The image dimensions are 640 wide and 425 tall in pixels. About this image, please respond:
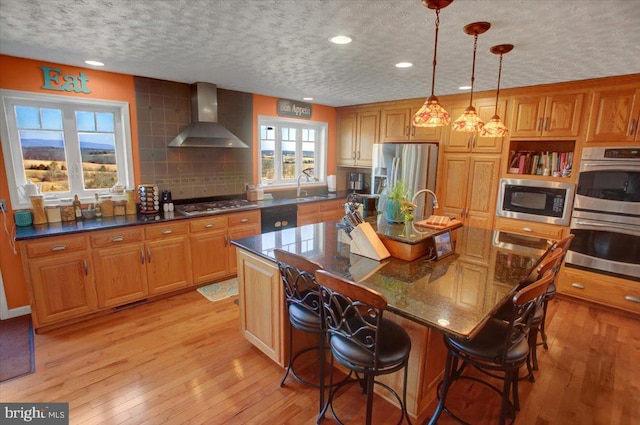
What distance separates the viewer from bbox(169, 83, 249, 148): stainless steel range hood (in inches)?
144

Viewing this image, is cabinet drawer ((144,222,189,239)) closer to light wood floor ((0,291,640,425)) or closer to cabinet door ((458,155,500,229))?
light wood floor ((0,291,640,425))

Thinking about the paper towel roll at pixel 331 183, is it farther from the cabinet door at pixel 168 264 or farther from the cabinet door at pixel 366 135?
the cabinet door at pixel 168 264

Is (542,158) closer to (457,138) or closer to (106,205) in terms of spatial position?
(457,138)

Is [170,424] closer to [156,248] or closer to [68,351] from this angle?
[68,351]

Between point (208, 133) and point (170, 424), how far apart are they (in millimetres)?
2898

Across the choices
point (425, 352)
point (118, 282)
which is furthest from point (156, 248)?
point (425, 352)

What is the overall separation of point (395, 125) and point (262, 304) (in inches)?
135

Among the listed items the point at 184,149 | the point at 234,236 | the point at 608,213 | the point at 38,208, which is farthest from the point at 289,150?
the point at 608,213

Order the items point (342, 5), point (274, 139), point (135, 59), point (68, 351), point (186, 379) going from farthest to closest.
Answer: point (274, 139) → point (135, 59) → point (68, 351) → point (186, 379) → point (342, 5)

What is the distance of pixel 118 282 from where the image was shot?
3.07 meters

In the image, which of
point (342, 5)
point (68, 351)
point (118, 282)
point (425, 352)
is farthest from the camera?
point (118, 282)

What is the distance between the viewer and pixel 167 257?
3.35 m

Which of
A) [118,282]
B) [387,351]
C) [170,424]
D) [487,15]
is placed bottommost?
[170,424]

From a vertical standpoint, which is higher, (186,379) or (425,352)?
(425,352)
